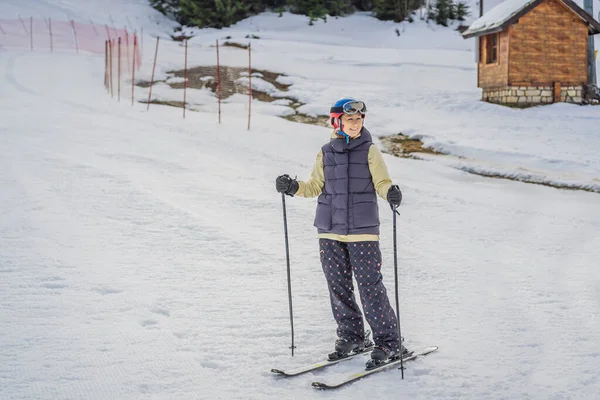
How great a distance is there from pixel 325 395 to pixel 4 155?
370 inches

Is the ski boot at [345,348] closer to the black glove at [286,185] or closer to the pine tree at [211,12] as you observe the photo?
the black glove at [286,185]

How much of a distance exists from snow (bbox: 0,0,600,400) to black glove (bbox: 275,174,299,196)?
44.4 inches

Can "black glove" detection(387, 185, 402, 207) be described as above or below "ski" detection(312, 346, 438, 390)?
above

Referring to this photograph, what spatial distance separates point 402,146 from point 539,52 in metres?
9.25

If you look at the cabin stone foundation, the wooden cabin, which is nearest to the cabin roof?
the wooden cabin

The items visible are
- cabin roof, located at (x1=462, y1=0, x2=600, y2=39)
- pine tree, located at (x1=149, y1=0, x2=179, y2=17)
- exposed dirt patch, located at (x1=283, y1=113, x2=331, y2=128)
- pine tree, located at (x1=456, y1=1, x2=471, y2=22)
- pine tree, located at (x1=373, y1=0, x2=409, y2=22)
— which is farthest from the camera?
pine tree, located at (x1=149, y1=0, x2=179, y2=17)

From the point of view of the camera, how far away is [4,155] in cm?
1130

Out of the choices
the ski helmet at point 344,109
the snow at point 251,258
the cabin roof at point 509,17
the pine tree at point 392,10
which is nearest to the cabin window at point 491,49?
the cabin roof at point 509,17

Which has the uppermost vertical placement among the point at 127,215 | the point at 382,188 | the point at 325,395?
the point at 382,188

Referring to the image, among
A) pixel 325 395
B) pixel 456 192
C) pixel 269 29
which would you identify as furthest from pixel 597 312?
pixel 269 29

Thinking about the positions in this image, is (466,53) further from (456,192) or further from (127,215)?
(127,215)

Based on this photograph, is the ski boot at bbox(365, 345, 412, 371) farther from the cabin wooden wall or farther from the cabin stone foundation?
the cabin wooden wall

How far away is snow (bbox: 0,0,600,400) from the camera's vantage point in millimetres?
4074

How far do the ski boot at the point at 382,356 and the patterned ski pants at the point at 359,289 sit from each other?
4 cm
